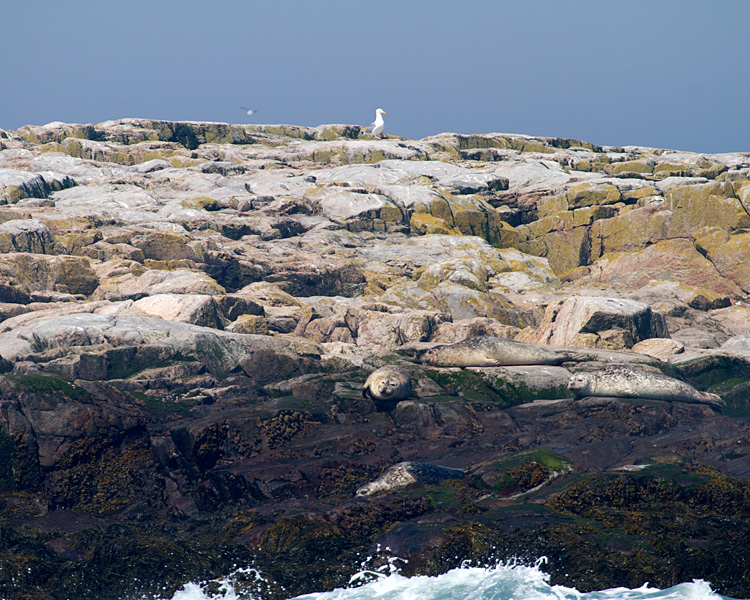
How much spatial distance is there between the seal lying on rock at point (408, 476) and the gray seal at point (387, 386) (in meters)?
4.72

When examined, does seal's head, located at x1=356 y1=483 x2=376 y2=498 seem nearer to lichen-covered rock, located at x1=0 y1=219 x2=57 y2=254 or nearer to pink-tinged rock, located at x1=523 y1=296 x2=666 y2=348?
pink-tinged rock, located at x1=523 y1=296 x2=666 y2=348

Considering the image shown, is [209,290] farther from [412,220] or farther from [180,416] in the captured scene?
[412,220]

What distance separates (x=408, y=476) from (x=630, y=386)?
8.40 metres

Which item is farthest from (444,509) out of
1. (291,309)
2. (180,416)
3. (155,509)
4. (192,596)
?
(291,309)

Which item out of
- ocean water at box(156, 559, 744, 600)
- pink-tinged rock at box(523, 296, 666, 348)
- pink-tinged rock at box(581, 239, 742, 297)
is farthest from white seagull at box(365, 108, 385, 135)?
ocean water at box(156, 559, 744, 600)

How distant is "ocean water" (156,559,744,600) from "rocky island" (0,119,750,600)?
Answer: 16 centimetres

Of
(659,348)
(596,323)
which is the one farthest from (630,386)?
(596,323)

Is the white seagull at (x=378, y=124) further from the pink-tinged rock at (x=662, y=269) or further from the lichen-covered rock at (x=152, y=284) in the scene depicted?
the lichen-covered rock at (x=152, y=284)

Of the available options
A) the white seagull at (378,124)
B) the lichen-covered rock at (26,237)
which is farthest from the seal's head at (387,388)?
the white seagull at (378,124)

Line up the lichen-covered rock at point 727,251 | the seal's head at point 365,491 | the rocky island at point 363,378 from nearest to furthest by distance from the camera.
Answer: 1. the rocky island at point 363,378
2. the seal's head at point 365,491
3. the lichen-covered rock at point 727,251

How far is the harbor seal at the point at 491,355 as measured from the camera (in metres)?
21.1

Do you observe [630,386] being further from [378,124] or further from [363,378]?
[378,124]

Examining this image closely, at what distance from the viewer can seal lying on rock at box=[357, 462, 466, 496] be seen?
13.2m

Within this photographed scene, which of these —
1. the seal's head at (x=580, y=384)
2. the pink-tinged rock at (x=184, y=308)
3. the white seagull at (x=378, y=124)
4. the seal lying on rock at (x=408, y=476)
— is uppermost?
the white seagull at (x=378, y=124)
